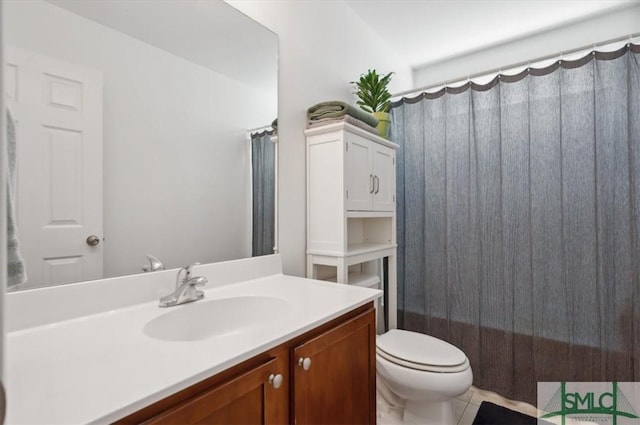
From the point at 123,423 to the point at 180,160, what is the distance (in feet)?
2.95

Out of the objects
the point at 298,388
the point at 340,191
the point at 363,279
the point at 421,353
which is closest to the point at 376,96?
the point at 340,191

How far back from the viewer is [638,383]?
1659mm

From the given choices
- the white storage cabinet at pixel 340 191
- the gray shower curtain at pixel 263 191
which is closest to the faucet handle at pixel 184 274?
the gray shower curtain at pixel 263 191

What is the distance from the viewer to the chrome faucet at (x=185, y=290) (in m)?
1.03

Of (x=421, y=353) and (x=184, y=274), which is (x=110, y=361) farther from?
(x=421, y=353)

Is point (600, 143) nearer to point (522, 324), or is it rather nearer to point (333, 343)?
point (522, 324)

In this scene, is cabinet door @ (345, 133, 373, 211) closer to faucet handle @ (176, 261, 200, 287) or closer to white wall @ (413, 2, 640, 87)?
faucet handle @ (176, 261, 200, 287)

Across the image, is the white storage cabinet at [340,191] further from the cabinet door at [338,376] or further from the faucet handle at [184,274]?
→ the faucet handle at [184,274]

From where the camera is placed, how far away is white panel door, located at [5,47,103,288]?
0.83 metres

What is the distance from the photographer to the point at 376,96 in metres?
2.05

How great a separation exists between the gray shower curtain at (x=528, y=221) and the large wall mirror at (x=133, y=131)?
50.4 inches

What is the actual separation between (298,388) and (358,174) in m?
1.15

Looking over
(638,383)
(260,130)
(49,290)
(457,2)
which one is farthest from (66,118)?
(638,383)

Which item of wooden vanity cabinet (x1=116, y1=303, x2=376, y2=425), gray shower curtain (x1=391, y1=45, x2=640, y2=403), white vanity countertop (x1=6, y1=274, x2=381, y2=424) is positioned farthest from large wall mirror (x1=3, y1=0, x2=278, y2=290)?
gray shower curtain (x1=391, y1=45, x2=640, y2=403)
